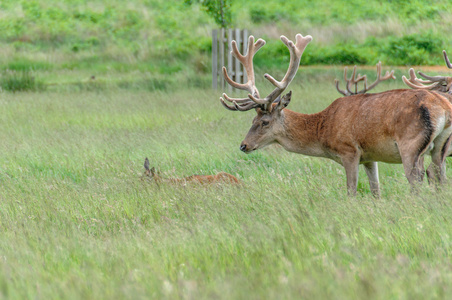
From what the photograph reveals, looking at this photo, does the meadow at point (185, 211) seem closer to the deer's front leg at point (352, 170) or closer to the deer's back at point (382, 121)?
the deer's front leg at point (352, 170)

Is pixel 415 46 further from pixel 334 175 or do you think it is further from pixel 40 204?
pixel 40 204

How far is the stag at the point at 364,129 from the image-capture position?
5.37 meters

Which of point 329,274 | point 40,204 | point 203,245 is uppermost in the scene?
point 329,274

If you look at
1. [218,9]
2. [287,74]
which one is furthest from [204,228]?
[218,9]

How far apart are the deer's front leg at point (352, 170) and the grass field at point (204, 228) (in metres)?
0.15

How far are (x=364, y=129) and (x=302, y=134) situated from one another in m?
0.87

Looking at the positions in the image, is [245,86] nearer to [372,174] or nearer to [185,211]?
[372,174]

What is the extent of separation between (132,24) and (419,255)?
1296 inches

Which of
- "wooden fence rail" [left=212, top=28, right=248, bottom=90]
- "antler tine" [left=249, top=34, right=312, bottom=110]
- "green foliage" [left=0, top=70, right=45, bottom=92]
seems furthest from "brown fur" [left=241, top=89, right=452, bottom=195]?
"green foliage" [left=0, top=70, right=45, bottom=92]

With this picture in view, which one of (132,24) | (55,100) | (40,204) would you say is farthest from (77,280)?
(132,24)

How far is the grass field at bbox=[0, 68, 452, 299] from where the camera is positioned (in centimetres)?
285

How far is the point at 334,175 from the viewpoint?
6.77 m

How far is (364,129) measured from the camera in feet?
19.3

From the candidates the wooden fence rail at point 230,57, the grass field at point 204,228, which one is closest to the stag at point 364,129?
the grass field at point 204,228
